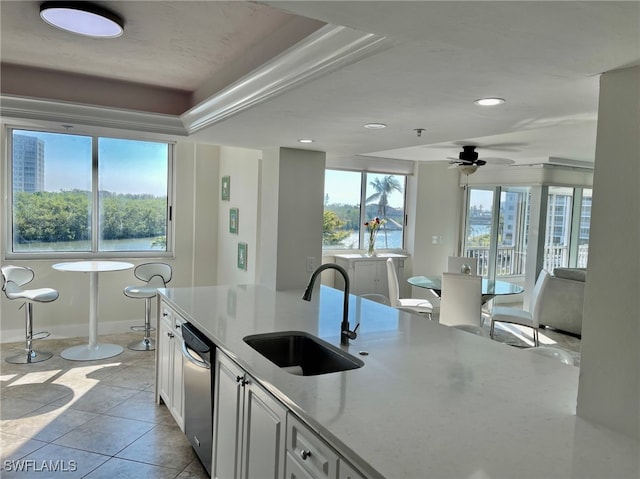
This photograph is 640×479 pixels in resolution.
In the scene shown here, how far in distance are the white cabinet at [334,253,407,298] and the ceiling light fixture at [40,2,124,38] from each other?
4.70m

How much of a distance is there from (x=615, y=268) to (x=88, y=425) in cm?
337

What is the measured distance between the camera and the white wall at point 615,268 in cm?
138

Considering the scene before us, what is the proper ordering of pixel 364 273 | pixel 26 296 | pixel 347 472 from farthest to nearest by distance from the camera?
pixel 364 273
pixel 26 296
pixel 347 472

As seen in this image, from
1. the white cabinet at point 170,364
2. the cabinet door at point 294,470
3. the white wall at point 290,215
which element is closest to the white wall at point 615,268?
the cabinet door at point 294,470

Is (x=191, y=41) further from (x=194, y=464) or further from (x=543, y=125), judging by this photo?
(x=194, y=464)

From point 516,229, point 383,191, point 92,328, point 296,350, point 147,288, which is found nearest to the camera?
point 296,350

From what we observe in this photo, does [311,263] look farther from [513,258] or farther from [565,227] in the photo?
[565,227]

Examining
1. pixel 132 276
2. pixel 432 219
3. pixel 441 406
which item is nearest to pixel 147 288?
pixel 132 276

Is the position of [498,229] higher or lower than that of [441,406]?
higher

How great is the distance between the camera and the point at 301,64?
5.73 feet

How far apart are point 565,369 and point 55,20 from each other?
109 inches

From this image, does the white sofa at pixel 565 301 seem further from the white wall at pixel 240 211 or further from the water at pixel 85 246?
the water at pixel 85 246

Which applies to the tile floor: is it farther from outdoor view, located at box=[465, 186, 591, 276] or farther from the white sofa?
outdoor view, located at box=[465, 186, 591, 276]

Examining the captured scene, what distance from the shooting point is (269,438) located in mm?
1781
